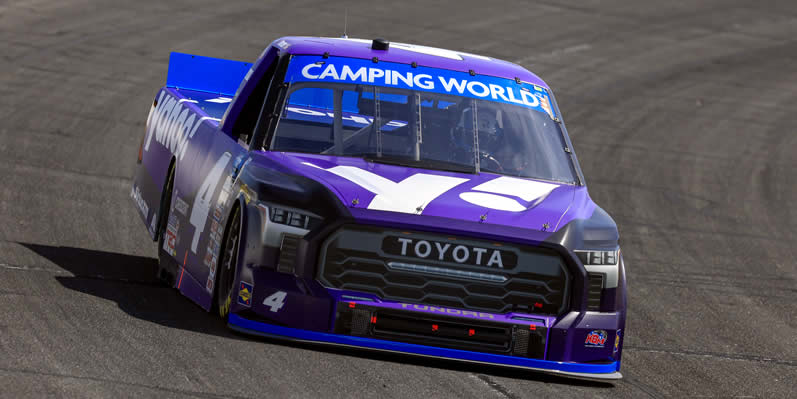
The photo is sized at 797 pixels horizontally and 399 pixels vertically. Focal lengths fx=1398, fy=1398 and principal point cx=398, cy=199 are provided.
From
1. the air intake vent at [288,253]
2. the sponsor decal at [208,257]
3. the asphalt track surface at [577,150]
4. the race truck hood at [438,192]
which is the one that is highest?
the race truck hood at [438,192]

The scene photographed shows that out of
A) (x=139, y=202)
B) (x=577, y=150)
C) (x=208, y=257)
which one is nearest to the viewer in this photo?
(x=208, y=257)

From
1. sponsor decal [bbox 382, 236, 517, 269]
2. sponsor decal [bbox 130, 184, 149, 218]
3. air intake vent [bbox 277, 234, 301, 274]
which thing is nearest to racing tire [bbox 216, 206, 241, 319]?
air intake vent [bbox 277, 234, 301, 274]

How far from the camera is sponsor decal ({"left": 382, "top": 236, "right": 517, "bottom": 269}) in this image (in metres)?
6.86

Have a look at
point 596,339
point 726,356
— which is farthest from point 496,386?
point 726,356

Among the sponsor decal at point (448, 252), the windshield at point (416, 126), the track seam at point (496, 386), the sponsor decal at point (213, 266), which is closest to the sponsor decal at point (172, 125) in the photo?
the windshield at point (416, 126)

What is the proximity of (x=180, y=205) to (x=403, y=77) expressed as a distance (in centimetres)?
171

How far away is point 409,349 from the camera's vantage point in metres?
6.86

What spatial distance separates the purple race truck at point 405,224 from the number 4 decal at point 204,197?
0.02m

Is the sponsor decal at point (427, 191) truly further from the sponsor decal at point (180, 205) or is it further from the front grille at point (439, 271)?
the sponsor decal at point (180, 205)

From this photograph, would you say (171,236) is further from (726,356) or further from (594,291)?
(726,356)

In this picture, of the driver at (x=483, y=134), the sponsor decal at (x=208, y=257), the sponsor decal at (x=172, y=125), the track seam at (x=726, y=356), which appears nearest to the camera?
the sponsor decal at (x=208, y=257)

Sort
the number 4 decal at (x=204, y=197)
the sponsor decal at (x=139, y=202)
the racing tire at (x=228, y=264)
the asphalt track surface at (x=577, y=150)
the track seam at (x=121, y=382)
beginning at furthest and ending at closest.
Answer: the sponsor decal at (x=139, y=202), the number 4 decal at (x=204, y=197), the racing tire at (x=228, y=264), the asphalt track surface at (x=577, y=150), the track seam at (x=121, y=382)

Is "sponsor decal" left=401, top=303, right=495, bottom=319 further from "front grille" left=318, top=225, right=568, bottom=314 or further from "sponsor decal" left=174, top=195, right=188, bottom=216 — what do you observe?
"sponsor decal" left=174, top=195, right=188, bottom=216

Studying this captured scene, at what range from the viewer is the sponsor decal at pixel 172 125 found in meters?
9.26
